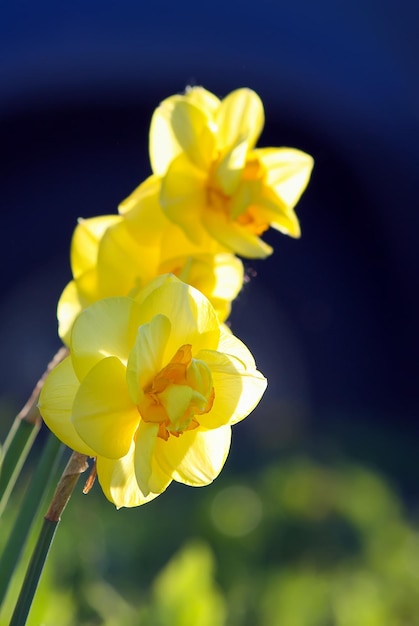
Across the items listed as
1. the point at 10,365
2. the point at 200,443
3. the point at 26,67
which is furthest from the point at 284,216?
the point at 10,365

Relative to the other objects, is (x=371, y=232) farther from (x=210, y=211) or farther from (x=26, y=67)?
(x=210, y=211)

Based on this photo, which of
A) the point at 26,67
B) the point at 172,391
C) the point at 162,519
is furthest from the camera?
the point at 26,67

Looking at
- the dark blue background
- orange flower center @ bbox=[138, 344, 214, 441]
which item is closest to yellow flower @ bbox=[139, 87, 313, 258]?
orange flower center @ bbox=[138, 344, 214, 441]

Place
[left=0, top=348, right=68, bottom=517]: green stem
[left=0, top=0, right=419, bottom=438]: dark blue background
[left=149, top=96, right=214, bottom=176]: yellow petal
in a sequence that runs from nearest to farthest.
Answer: [left=0, top=348, right=68, bottom=517]: green stem → [left=149, top=96, right=214, bottom=176]: yellow petal → [left=0, top=0, right=419, bottom=438]: dark blue background

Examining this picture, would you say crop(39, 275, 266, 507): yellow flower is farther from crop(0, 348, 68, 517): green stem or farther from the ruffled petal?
crop(0, 348, 68, 517): green stem

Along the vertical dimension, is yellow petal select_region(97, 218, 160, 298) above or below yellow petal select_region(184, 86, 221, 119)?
below

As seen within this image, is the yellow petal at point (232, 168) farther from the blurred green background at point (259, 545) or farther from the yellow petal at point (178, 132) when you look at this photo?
the blurred green background at point (259, 545)

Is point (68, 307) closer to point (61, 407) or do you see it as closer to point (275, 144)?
point (61, 407)
